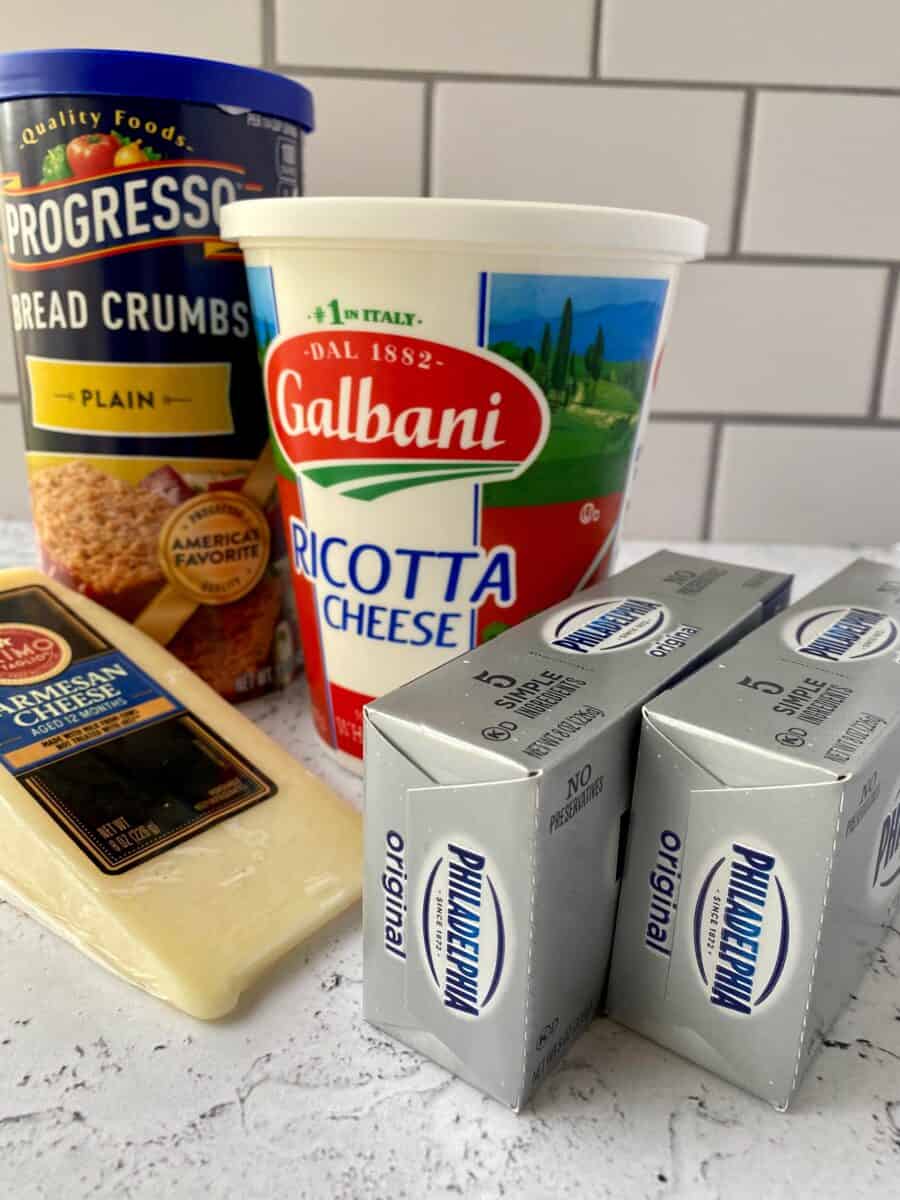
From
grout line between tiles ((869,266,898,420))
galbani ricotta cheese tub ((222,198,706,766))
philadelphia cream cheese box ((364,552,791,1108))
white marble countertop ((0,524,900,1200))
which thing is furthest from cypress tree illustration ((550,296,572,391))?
grout line between tiles ((869,266,898,420))

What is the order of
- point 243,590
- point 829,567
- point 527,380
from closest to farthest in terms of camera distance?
point 527,380, point 243,590, point 829,567

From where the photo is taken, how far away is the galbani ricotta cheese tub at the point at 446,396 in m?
0.37

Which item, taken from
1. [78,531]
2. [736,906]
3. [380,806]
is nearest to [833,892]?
[736,906]

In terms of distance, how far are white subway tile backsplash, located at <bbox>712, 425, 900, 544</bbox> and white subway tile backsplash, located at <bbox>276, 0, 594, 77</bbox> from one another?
0.96 ft

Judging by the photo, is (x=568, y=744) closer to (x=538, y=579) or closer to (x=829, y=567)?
(x=538, y=579)

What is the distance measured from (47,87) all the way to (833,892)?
1.37 ft

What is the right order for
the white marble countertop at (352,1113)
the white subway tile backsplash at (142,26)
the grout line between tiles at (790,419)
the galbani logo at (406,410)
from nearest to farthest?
1. the white marble countertop at (352,1113)
2. the galbani logo at (406,410)
3. the white subway tile backsplash at (142,26)
4. the grout line between tiles at (790,419)

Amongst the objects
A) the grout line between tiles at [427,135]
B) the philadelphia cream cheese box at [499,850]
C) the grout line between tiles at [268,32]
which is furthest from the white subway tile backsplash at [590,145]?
the philadelphia cream cheese box at [499,850]

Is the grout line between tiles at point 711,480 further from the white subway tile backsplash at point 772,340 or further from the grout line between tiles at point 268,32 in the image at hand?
the grout line between tiles at point 268,32

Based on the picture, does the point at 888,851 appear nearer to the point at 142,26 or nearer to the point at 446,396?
the point at 446,396

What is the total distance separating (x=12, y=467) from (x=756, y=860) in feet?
2.21

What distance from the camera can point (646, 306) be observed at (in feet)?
1.32

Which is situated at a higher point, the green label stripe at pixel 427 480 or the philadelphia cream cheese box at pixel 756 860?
the green label stripe at pixel 427 480

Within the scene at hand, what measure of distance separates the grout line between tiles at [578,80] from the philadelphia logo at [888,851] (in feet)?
1.74
